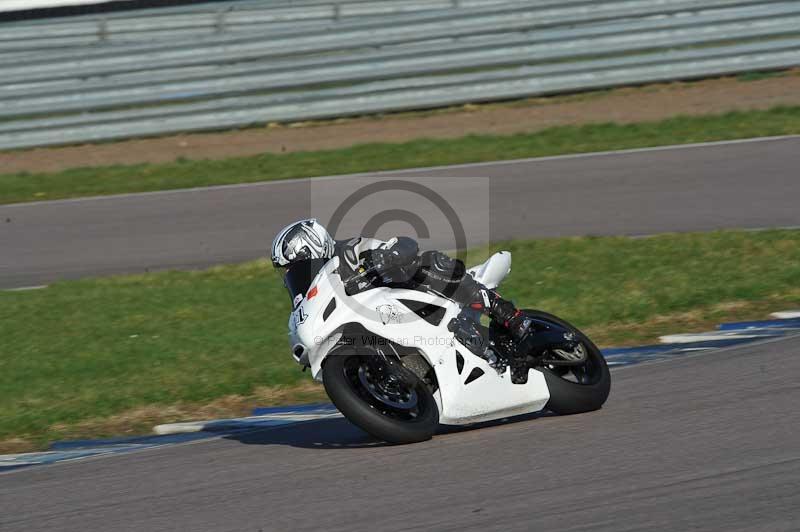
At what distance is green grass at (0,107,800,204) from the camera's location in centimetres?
1487

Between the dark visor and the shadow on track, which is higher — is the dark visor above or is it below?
above

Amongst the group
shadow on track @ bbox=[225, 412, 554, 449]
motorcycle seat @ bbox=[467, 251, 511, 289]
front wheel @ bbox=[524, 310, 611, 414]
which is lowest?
shadow on track @ bbox=[225, 412, 554, 449]

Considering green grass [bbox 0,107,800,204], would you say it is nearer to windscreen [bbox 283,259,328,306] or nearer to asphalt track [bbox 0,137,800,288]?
asphalt track [bbox 0,137,800,288]

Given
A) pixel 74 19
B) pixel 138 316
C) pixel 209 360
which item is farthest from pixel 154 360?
pixel 74 19

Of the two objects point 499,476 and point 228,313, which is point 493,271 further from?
point 228,313

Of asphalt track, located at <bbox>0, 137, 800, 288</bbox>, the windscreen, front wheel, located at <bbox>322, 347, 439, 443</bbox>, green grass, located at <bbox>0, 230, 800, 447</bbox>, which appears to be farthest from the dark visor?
asphalt track, located at <bbox>0, 137, 800, 288</bbox>

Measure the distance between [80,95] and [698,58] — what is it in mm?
9155

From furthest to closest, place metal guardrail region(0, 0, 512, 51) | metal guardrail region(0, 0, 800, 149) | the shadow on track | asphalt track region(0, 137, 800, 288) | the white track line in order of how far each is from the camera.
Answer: metal guardrail region(0, 0, 512, 51) → metal guardrail region(0, 0, 800, 149) → the white track line → asphalt track region(0, 137, 800, 288) → the shadow on track

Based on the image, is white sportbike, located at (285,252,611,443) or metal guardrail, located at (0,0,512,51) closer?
white sportbike, located at (285,252,611,443)

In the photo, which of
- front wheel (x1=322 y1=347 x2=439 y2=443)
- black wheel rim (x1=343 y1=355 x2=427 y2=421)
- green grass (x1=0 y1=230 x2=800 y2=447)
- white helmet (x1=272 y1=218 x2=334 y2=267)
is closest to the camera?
front wheel (x1=322 y1=347 x2=439 y2=443)

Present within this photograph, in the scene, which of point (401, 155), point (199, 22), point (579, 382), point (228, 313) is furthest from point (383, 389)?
point (199, 22)

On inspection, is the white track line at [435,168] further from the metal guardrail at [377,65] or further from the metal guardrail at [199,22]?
the metal guardrail at [199,22]

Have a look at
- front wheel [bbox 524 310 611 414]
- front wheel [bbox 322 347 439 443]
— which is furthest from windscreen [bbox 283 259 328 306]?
front wheel [bbox 524 310 611 414]

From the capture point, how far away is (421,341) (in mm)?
5961
